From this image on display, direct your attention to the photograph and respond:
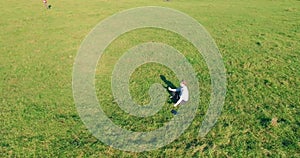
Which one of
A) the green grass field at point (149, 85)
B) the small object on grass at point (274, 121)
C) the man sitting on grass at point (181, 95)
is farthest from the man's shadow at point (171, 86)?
the small object on grass at point (274, 121)

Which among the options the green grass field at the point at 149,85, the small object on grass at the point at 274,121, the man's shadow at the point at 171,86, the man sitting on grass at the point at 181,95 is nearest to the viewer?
the green grass field at the point at 149,85

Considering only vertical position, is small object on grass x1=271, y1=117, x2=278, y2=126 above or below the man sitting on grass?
below

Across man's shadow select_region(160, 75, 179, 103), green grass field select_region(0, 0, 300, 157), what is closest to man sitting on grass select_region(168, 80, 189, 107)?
man's shadow select_region(160, 75, 179, 103)

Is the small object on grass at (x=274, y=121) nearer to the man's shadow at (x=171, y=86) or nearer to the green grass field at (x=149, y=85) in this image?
the green grass field at (x=149, y=85)

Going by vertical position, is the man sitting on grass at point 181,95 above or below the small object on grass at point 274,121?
above

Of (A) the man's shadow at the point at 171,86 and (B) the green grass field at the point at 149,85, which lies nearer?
(B) the green grass field at the point at 149,85

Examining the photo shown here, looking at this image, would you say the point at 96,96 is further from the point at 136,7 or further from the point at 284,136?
the point at 136,7

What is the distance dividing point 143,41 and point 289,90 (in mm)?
12822

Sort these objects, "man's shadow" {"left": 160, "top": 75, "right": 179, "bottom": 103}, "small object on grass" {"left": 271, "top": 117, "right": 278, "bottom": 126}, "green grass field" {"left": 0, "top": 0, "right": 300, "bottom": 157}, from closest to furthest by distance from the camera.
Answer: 1. "green grass field" {"left": 0, "top": 0, "right": 300, "bottom": 157}
2. "small object on grass" {"left": 271, "top": 117, "right": 278, "bottom": 126}
3. "man's shadow" {"left": 160, "top": 75, "right": 179, "bottom": 103}

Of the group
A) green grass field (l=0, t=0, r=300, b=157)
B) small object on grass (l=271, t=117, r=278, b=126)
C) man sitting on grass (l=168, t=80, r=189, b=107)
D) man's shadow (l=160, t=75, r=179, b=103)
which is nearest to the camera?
green grass field (l=0, t=0, r=300, b=157)

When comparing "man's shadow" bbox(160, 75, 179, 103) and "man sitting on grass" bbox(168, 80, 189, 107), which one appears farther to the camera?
"man's shadow" bbox(160, 75, 179, 103)

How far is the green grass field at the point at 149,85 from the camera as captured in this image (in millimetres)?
13555

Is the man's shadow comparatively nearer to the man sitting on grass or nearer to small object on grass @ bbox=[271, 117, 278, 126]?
the man sitting on grass

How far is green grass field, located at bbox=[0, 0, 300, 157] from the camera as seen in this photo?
13555 mm
